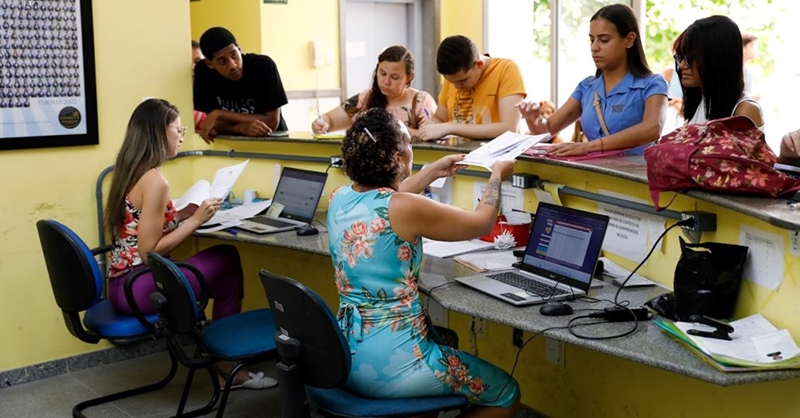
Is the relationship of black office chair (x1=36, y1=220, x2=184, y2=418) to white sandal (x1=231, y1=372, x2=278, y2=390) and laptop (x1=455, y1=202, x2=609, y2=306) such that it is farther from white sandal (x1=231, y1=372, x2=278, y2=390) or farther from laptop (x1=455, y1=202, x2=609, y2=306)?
laptop (x1=455, y1=202, x2=609, y2=306)

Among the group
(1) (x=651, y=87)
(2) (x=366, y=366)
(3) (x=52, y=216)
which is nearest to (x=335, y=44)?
(3) (x=52, y=216)

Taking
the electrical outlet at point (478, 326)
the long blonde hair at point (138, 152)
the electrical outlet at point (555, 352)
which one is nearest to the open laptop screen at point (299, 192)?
the long blonde hair at point (138, 152)

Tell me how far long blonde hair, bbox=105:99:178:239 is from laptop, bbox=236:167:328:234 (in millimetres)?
486

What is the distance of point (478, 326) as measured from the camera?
345cm

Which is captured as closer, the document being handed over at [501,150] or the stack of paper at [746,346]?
the stack of paper at [746,346]

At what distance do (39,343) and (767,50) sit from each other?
467cm

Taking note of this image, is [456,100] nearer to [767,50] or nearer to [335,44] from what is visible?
→ [767,50]

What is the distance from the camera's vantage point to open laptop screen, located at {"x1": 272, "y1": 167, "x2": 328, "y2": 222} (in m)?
3.79

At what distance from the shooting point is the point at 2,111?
3.82 meters

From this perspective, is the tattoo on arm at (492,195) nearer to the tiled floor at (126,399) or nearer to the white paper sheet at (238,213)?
the tiled floor at (126,399)

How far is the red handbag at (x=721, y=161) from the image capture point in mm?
2193

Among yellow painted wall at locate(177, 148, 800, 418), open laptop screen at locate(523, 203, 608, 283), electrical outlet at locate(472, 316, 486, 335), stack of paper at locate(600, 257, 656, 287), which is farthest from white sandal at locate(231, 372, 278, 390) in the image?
stack of paper at locate(600, 257, 656, 287)

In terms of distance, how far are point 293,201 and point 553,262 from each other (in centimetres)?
149

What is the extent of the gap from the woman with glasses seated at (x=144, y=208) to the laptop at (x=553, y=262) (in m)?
1.31
